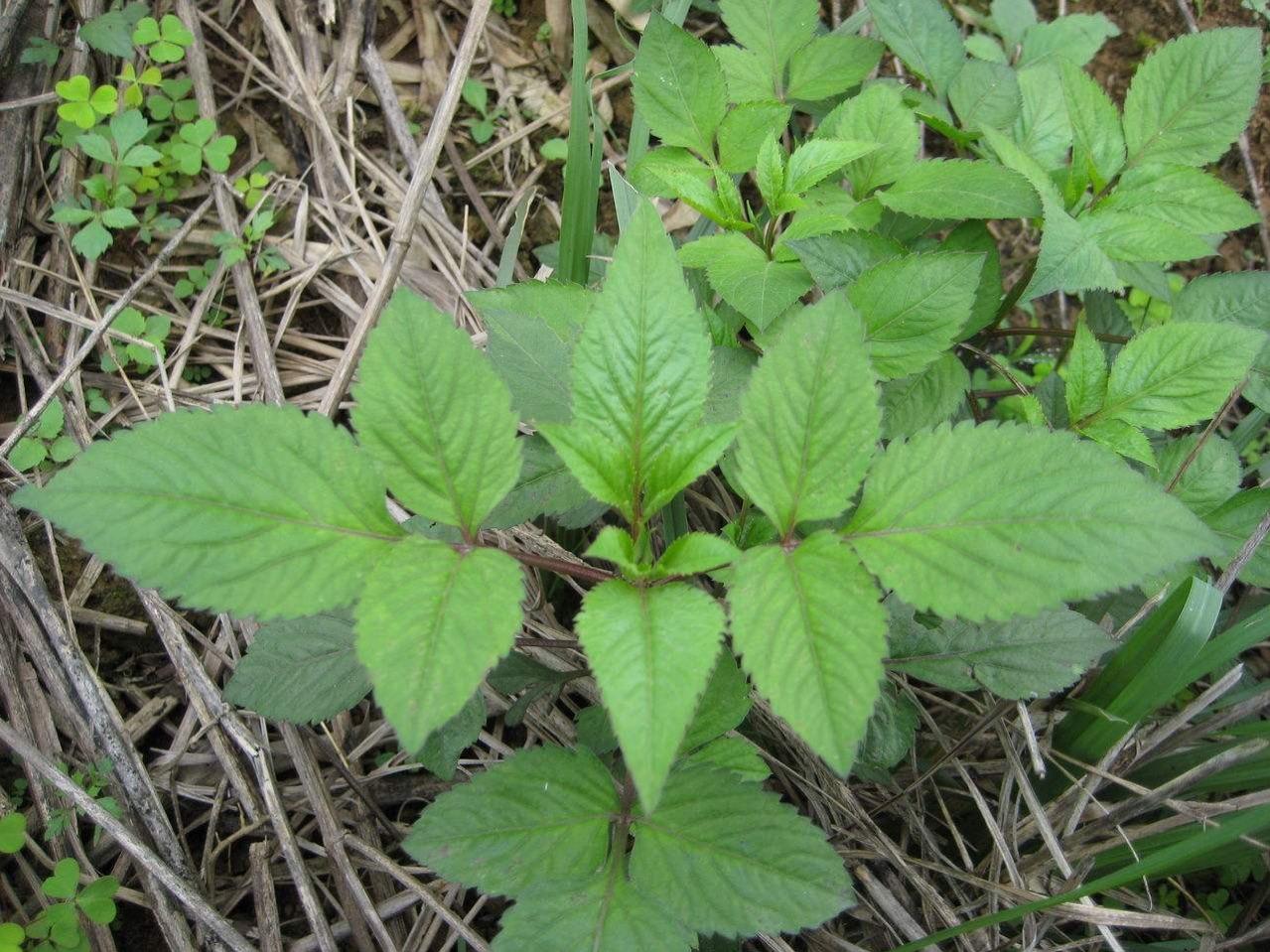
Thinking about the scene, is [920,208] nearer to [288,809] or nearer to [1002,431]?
[1002,431]

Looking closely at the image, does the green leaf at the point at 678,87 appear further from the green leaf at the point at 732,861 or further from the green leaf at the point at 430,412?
the green leaf at the point at 732,861

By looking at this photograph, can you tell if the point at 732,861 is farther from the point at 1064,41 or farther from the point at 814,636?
the point at 1064,41

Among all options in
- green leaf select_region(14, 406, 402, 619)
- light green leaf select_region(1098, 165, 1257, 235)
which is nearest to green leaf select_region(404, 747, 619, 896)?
green leaf select_region(14, 406, 402, 619)

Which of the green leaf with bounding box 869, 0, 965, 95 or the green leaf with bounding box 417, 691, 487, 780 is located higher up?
the green leaf with bounding box 869, 0, 965, 95

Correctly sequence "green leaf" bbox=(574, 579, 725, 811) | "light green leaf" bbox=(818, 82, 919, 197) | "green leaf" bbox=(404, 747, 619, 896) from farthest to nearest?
1. "light green leaf" bbox=(818, 82, 919, 197)
2. "green leaf" bbox=(404, 747, 619, 896)
3. "green leaf" bbox=(574, 579, 725, 811)

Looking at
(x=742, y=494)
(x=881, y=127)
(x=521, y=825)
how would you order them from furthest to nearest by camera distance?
(x=881, y=127), (x=742, y=494), (x=521, y=825)

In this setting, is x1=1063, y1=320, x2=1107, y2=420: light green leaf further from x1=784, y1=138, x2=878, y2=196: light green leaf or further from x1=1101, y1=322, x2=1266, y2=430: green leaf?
x1=784, y1=138, x2=878, y2=196: light green leaf

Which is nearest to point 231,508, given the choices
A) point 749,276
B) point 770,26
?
point 749,276
